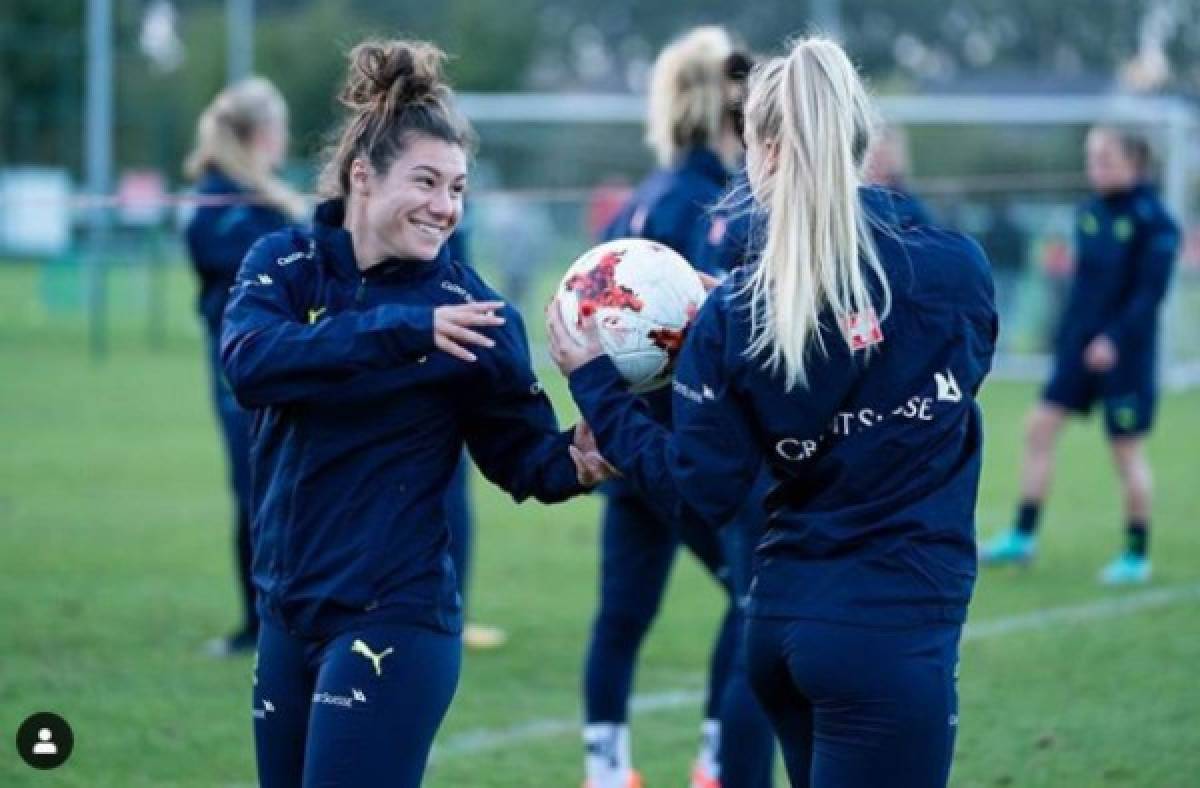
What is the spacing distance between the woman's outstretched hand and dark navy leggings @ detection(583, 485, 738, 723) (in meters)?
2.39

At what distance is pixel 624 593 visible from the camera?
22.5 ft

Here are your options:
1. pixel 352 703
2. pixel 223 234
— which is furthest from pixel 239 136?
pixel 352 703

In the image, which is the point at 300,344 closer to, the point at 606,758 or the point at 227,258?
the point at 606,758

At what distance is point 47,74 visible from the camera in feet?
109

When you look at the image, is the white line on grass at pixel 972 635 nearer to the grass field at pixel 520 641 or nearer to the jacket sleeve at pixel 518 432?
the grass field at pixel 520 641

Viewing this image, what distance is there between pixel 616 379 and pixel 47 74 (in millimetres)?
30460

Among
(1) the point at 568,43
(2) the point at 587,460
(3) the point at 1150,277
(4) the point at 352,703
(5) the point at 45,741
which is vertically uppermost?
(2) the point at 587,460

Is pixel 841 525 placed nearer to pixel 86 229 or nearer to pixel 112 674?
pixel 112 674

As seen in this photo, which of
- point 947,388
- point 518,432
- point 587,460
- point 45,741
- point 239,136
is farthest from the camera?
point 239,136

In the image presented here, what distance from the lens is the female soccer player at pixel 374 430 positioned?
4.33m

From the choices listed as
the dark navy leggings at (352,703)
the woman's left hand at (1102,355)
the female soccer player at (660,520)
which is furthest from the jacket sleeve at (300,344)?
the woman's left hand at (1102,355)

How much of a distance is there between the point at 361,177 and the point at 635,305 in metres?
0.65

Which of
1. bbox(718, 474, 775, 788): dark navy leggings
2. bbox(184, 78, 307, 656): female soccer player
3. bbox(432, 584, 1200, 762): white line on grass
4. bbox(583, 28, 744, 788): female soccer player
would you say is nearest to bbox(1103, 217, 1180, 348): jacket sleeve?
bbox(432, 584, 1200, 762): white line on grass

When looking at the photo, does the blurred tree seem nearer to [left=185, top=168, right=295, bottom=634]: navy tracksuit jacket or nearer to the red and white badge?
[left=185, top=168, right=295, bottom=634]: navy tracksuit jacket
